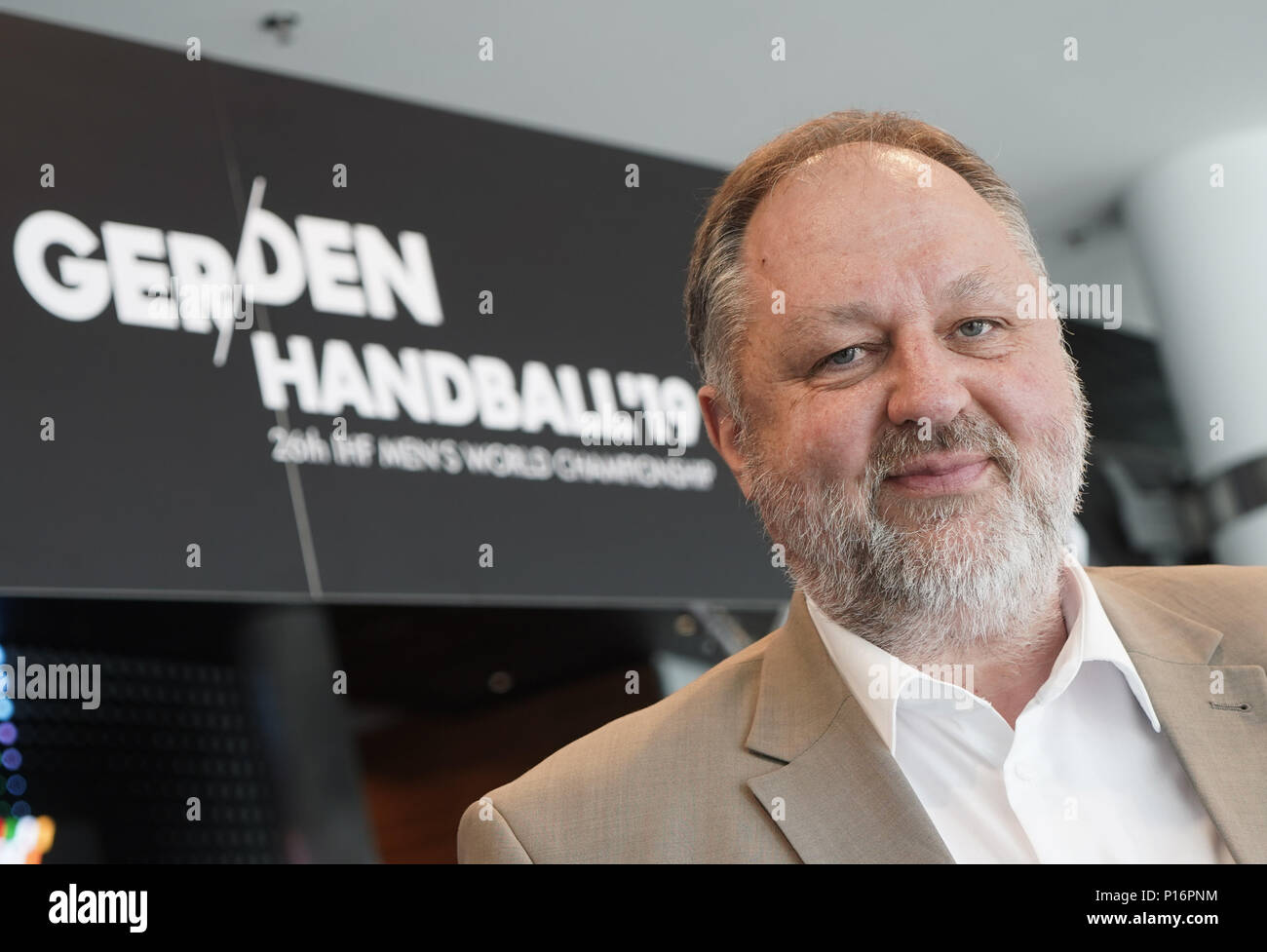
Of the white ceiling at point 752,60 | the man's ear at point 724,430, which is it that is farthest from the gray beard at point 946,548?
the white ceiling at point 752,60

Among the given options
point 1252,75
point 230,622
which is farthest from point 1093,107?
point 230,622

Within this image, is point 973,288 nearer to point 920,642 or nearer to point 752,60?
point 920,642

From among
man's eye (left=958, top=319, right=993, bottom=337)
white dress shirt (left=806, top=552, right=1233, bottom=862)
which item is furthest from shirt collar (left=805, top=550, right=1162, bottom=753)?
man's eye (left=958, top=319, right=993, bottom=337)

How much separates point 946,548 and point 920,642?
11cm

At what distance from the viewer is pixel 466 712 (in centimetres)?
331

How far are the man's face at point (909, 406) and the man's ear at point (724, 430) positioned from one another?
0.09 m

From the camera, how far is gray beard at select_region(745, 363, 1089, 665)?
133 cm

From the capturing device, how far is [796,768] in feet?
4.27

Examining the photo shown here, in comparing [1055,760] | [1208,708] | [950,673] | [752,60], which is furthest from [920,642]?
[752,60]

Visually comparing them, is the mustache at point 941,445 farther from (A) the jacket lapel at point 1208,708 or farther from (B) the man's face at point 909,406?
(A) the jacket lapel at point 1208,708

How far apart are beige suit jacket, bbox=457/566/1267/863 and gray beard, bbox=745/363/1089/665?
0.08m

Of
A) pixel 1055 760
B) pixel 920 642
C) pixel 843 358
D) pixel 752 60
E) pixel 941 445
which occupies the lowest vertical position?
pixel 1055 760

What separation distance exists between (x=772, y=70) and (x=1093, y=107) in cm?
120

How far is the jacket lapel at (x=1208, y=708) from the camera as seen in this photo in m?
1.21
